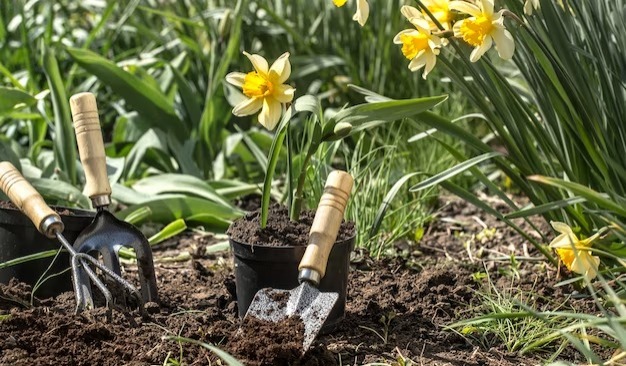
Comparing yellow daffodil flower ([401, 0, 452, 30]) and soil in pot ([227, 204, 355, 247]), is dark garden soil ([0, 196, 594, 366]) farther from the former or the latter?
yellow daffodil flower ([401, 0, 452, 30])

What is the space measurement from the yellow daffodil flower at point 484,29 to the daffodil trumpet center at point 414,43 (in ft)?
0.31

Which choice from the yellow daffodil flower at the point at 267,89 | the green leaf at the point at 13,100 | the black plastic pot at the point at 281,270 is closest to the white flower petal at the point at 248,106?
the yellow daffodil flower at the point at 267,89

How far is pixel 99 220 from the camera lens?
2.28 m

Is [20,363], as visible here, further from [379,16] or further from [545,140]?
[379,16]

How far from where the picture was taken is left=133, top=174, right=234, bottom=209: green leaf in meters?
3.25

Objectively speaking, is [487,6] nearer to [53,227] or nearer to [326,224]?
[326,224]

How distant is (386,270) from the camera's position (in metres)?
2.59

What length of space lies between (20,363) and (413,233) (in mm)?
1363

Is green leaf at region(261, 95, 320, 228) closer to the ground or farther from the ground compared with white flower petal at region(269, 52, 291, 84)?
closer to the ground

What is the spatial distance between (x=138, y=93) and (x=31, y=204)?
54.0 inches

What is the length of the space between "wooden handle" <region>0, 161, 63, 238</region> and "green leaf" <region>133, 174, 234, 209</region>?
97 centimetres

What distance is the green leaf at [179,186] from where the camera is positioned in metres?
3.25

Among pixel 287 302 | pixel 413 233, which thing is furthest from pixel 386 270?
Result: pixel 287 302

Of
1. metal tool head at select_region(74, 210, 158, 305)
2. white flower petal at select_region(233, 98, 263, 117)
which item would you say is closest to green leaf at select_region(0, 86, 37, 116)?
metal tool head at select_region(74, 210, 158, 305)
